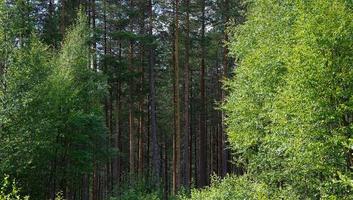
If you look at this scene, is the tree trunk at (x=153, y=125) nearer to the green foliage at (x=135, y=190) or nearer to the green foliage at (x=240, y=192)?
the green foliage at (x=135, y=190)

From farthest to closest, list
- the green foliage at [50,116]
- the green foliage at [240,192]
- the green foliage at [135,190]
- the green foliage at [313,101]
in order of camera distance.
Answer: the green foliage at [135,190] < the green foliage at [50,116] < the green foliage at [240,192] < the green foliage at [313,101]

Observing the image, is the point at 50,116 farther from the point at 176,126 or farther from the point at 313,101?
the point at 313,101

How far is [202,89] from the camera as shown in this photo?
31.6 m

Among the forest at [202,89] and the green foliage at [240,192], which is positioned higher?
the forest at [202,89]

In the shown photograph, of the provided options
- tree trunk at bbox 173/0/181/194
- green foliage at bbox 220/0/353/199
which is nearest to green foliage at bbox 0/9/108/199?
tree trunk at bbox 173/0/181/194

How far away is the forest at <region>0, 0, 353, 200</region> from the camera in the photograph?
40.0 ft

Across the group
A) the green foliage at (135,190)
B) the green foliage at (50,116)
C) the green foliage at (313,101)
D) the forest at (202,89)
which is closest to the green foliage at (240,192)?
the forest at (202,89)

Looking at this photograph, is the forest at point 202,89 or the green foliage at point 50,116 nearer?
the forest at point 202,89

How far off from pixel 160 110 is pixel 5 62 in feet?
75.4

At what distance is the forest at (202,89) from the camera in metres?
12.2

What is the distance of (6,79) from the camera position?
16906mm

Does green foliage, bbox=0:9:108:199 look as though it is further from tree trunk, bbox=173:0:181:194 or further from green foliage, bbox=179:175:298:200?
green foliage, bbox=179:175:298:200

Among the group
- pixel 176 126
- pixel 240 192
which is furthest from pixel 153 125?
pixel 240 192

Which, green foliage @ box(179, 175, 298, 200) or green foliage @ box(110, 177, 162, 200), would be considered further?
green foliage @ box(110, 177, 162, 200)
